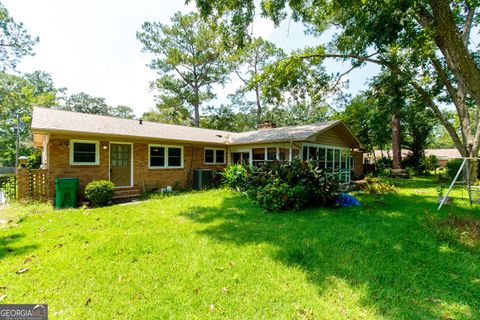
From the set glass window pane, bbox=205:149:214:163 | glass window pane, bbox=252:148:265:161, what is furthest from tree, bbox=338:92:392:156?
glass window pane, bbox=205:149:214:163

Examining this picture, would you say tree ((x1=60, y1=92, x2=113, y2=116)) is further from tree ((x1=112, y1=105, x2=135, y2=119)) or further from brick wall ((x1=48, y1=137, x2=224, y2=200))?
brick wall ((x1=48, y1=137, x2=224, y2=200))

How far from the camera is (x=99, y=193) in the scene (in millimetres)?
7684

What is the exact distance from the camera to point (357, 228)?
5195 mm

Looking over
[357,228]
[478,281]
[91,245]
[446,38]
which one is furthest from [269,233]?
[446,38]

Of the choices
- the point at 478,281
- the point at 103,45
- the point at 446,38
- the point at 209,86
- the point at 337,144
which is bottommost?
the point at 478,281

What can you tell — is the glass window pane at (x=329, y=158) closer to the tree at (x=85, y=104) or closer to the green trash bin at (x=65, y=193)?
the green trash bin at (x=65, y=193)

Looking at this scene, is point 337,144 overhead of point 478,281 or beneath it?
overhead

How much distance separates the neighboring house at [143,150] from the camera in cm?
808

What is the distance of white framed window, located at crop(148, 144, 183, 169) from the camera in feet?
34.5

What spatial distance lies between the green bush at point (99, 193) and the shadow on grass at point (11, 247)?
119 inches

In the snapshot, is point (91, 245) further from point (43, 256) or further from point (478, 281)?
point (478, 281)

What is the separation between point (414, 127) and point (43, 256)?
2775 centimetres

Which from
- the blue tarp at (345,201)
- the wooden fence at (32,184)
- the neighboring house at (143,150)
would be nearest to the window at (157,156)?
the neighboring house at (143,150)

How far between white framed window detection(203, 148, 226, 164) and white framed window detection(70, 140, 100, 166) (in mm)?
5473
